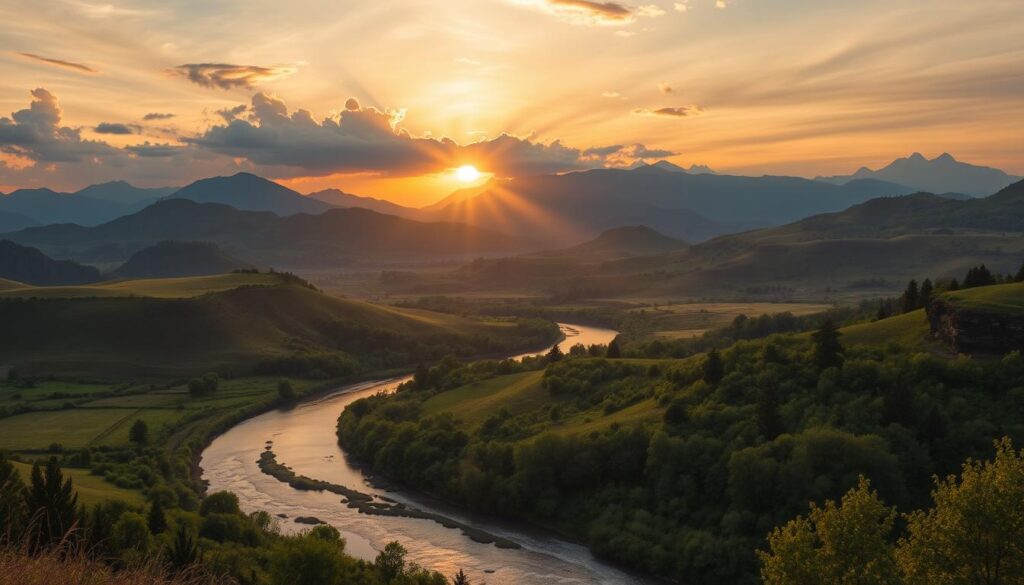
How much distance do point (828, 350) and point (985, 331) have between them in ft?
46.7

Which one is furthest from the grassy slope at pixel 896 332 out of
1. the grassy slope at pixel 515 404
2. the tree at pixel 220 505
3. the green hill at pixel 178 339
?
the green hill at pixel 178 339

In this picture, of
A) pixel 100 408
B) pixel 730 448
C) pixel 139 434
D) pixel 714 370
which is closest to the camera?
pixel 730 448

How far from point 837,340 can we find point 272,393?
332 feet

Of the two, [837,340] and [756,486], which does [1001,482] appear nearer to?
[756,486]

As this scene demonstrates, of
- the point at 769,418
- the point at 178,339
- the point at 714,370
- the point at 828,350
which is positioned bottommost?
the point at 178,339

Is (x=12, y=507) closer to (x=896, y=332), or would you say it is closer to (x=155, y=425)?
(x=896, y=332)

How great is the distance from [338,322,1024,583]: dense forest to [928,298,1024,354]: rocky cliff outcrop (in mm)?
3652

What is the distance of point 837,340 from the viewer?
83.2m

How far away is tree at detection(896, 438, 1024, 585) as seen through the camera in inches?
1335

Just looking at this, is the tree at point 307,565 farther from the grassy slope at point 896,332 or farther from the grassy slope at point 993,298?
the grassy slope at point 993,298

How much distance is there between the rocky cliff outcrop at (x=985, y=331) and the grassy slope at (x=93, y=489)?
255ft

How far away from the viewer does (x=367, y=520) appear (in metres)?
83.9

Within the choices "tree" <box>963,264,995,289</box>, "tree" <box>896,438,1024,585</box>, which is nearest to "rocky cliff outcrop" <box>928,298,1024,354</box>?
"tree" <box>963,264,995,289</box>

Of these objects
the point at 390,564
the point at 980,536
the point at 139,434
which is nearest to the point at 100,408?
the point at 139,434
